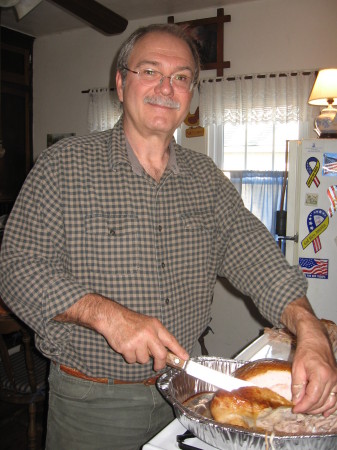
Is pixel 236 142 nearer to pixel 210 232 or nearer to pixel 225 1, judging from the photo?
pixel 225 1

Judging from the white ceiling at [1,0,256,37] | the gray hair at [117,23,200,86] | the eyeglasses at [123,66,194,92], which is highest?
the white ceiling at [1,0,256,37]

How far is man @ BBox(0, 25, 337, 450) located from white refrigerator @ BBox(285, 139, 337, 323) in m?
1.67

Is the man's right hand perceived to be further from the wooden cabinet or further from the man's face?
the wooden cabinet

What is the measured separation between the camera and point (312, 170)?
2.80 metres

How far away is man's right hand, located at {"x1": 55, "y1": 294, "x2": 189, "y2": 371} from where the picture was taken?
0.80m

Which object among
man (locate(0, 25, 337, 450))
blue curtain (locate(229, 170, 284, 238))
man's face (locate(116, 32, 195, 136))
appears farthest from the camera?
blue curtain (locate(229, 170, 284, 238))

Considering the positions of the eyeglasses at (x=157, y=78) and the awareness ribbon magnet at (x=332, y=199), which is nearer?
the eyeglasses at (x=157, y=78)

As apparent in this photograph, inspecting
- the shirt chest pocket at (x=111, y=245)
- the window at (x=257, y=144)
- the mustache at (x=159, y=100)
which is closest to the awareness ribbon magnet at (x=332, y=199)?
the window at (x=257, y=144)

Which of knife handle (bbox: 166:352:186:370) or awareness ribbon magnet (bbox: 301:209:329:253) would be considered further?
awareness ribbon magnet (bbox: 301:209:329:253)

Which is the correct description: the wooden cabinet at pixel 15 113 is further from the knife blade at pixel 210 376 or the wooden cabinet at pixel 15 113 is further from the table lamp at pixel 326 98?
the knife blade at pixel 210 376

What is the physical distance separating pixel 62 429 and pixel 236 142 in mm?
2896

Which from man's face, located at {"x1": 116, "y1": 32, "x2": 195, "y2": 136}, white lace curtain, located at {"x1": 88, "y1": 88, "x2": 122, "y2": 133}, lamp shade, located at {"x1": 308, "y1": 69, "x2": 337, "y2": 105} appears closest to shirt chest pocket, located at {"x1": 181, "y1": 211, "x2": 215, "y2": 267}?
man's face, located at {"x1": 116, "y1": 32, "x2": 195, "y2": 136}

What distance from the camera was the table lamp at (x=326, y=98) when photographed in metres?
2.79

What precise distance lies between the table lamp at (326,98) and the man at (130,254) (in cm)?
184
